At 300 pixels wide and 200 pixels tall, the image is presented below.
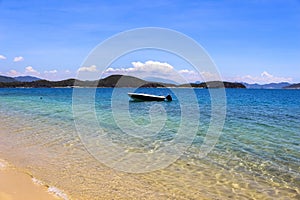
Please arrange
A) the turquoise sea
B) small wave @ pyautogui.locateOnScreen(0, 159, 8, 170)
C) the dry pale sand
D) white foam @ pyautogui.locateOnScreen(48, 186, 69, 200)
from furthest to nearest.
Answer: small wave @ pyautogui.locateOnScreen(0, 159, 8, 170) → the turquoise sea → white foam @ pyautogui.locateOnScreen(48, 186, 69, 200) → the dry pale sand

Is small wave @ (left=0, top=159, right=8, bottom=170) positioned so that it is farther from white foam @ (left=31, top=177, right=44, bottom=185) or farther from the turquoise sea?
white foam @ (left=31, top=177, right=44, bottom=185)

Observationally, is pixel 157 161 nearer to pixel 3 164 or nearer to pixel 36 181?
pixel 36 181

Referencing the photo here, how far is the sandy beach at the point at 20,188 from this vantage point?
598 cm

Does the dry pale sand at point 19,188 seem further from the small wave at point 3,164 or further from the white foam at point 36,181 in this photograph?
Result: the small wave at point 3,164

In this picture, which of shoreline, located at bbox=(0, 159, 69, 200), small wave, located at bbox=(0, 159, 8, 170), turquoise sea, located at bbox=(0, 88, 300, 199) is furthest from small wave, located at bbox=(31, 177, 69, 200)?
small wave, located at bbox=(0, 159, 8, 170)

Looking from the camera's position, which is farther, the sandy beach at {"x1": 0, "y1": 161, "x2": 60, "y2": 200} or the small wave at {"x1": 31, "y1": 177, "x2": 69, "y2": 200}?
the small wave at {"x1": 31, "y1": 177, "x2": 69, "y2": 200}

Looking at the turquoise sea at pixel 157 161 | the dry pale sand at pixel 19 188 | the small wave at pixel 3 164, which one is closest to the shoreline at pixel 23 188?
the dry pale sand at pixel 19 188

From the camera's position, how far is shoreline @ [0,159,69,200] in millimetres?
6003

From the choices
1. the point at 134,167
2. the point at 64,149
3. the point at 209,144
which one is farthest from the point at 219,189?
the point at 64,149

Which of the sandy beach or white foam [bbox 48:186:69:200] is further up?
the sandy beach

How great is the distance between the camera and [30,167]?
852 cm

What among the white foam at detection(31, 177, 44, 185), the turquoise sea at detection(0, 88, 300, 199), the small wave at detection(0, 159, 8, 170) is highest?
the small wave at detection(0, 159, 8, 170)

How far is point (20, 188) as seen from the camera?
6488 mm

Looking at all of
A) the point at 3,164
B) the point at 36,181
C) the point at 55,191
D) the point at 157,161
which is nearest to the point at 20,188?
the point at 36,181
